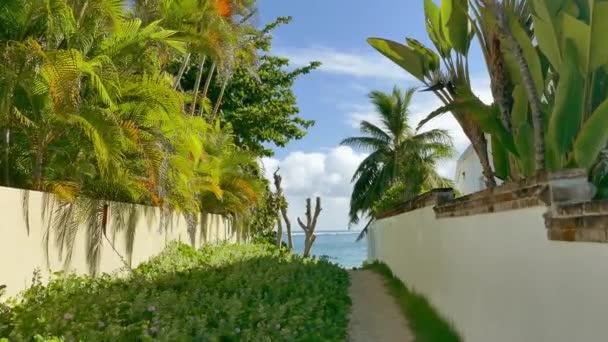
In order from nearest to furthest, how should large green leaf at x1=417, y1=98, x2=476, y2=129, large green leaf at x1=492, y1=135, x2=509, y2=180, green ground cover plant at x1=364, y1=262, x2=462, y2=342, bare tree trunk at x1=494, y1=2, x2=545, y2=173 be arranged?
bare tree trunk at x1=494, y1=2, x2=545, y2=173
large green leaf at x1=417, y1=98, x2=476, y2=129
green ground cover plant at x1=364, y1=262, x2=462, y2=342
large green leaf at x1=492, y1=135, x2=509, y2=180

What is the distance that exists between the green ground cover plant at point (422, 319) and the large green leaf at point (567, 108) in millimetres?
2685

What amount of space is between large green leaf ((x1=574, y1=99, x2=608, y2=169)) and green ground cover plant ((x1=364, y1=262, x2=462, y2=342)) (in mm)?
2856

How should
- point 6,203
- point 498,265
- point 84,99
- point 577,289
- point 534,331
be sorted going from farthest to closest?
point 84,99 < point 6,203 < point 498,265 < point 534,331 < point 577,289

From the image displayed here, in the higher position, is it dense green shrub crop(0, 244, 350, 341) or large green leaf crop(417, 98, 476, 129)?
large green leaf crop(417, 98, 476, 129)

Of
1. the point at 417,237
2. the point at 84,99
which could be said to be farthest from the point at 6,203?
the point at 417,237

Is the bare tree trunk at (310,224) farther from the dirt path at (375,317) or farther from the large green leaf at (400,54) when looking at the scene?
the large green leaf at (400,54)

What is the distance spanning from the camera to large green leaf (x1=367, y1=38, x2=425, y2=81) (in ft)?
25.2

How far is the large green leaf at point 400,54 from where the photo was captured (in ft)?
25.2

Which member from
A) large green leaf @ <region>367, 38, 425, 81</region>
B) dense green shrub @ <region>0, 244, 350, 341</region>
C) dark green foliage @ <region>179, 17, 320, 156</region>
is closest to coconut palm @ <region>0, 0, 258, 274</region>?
dense green shrub @ <region>0, 244, 350, 341</region>

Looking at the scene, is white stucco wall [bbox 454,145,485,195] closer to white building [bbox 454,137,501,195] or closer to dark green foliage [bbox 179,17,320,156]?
white building [bbox 454,137,501,195]

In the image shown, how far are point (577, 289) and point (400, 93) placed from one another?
24953 millimetres

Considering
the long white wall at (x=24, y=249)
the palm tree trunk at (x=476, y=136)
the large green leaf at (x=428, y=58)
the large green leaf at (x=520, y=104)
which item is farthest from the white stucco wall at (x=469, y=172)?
the long white wall at (x=24, y=249)

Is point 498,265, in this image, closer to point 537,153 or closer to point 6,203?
point 537,153

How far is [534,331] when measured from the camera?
13.5 feet
